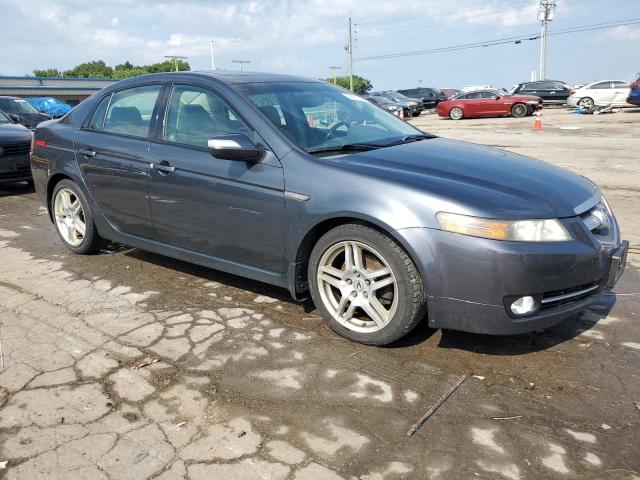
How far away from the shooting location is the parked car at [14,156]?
848cm

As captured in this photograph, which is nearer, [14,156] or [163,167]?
[163,167]

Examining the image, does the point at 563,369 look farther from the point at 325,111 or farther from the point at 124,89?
the point at 124,89

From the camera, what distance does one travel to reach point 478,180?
10.7ft

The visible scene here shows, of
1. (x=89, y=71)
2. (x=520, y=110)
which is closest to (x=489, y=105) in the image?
(x=520, y=110)

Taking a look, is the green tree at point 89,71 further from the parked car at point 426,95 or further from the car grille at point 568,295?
the car grille at point 568,295

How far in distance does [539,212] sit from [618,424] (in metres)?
1.09

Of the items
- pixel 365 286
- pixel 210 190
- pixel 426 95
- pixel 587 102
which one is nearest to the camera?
pixel 365 286

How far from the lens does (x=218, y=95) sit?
3979 mm

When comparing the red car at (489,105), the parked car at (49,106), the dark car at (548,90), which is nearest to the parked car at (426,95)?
the dark car at (548,90)

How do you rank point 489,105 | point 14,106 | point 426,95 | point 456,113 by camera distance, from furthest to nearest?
point 426,95 → point 456,113 → point 489,105 → point 14,106

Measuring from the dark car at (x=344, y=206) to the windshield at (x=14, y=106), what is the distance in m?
12.3

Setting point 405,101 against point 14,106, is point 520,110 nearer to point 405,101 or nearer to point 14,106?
point 405,101

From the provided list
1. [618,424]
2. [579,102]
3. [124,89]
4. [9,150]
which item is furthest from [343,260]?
[579,102]

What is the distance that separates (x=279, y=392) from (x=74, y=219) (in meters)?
3.31
